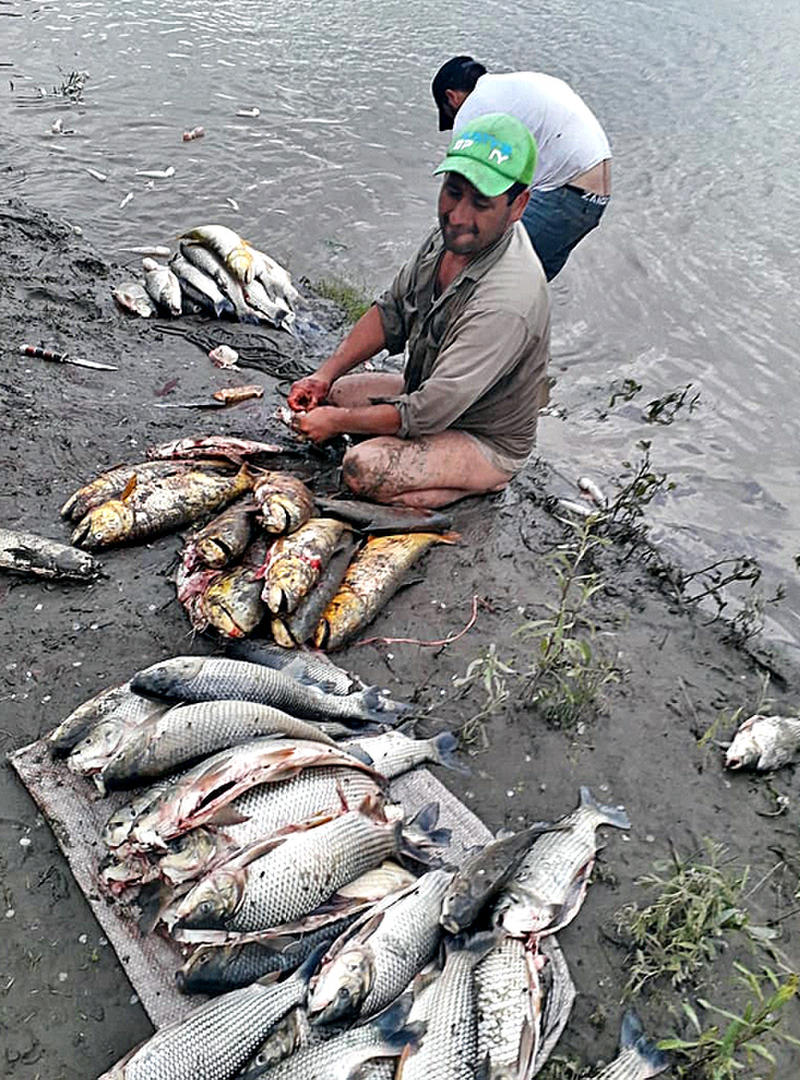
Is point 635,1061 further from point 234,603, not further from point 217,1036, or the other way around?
point 234,603

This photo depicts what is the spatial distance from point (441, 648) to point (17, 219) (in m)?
6.96

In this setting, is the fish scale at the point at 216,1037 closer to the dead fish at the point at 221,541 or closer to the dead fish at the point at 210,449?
the dead fish at the point at 221,541

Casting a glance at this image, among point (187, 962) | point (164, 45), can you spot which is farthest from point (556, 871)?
point (164, 45)

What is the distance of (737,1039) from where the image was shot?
283cm

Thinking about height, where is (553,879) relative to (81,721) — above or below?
above

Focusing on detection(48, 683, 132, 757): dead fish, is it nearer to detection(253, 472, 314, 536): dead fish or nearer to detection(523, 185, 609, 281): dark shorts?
detection(253, 472, 314, 536): dead fish

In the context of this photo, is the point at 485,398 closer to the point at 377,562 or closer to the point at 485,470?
the point at 485,470

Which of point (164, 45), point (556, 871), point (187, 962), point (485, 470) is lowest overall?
point (187, 962)

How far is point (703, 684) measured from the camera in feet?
14.8

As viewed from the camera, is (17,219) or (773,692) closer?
(773,692)

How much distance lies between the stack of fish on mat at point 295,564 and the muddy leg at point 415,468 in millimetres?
167

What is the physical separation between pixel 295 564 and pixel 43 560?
130 centimetres

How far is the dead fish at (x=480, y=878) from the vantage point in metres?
2.88

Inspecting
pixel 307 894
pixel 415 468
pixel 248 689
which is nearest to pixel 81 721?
pixel 248 689
